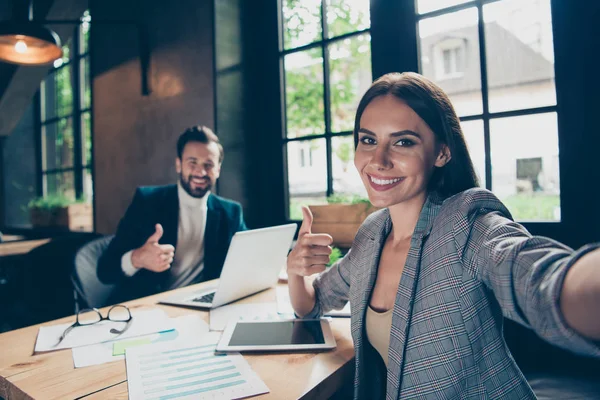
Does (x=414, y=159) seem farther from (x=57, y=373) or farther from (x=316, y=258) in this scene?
(x=57, y=373)

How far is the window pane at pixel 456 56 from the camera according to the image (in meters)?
1.88

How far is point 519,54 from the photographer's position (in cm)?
177

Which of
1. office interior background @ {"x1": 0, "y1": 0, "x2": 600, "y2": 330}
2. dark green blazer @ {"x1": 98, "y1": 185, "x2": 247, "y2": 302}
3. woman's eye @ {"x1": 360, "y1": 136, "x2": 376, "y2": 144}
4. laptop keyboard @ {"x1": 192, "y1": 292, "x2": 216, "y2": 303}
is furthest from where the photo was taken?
dark green blazer @ {"x1": 98, "y1": 185, "x2": 247, "y2": 302}

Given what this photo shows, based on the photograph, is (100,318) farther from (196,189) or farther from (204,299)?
(196,189)

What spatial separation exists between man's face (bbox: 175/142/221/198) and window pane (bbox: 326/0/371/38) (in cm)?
102

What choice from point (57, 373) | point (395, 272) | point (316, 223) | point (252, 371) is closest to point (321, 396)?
point (252, 371)

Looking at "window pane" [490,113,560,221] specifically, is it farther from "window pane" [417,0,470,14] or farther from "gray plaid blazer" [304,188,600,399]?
"gray plaid blazer" [304,188,600,399]

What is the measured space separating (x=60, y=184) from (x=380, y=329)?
450 centimetres

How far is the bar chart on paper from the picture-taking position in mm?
799

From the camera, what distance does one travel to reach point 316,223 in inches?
88.0

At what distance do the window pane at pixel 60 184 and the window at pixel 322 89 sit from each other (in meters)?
2.93

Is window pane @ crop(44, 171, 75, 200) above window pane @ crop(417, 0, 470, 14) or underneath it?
underneath

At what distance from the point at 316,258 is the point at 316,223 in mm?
989

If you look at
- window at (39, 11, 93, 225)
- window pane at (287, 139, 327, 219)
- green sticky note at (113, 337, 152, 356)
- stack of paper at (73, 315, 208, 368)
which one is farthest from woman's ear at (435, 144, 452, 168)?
window at (39, 11, 93, 225)
